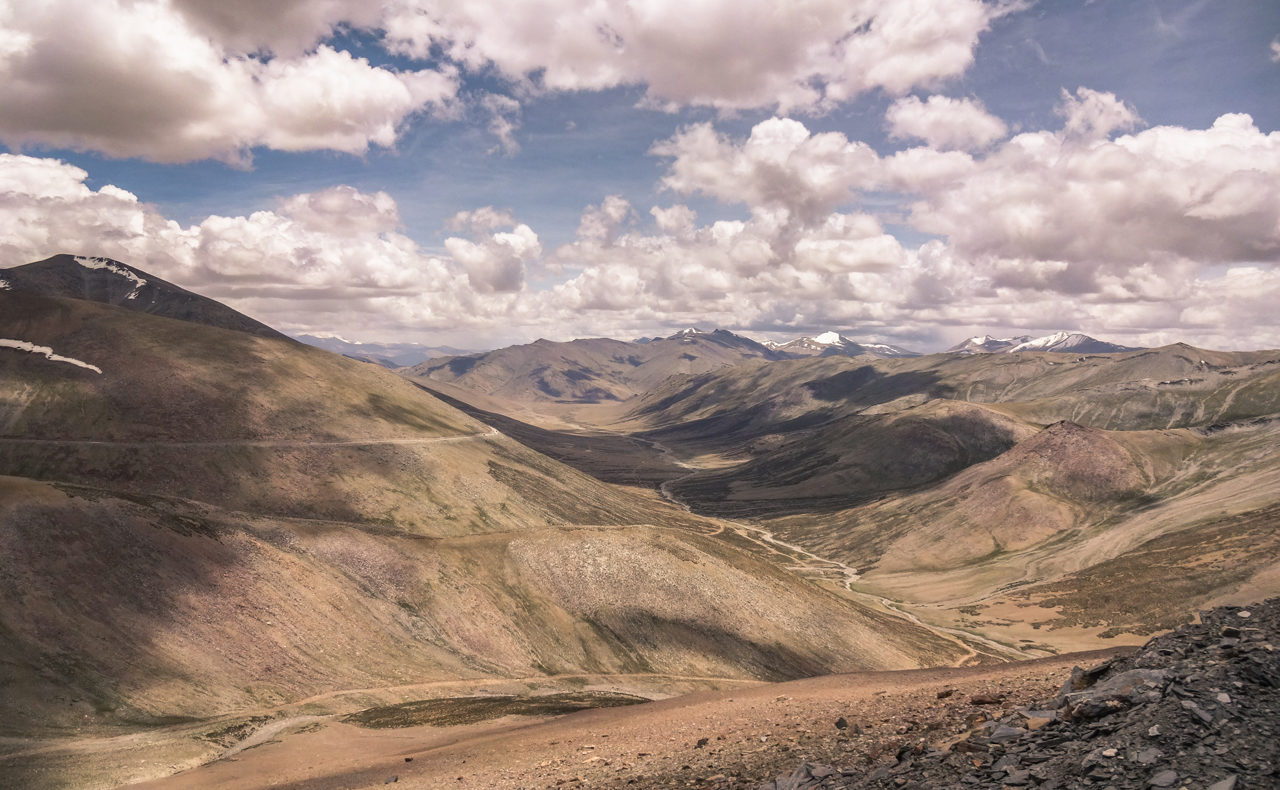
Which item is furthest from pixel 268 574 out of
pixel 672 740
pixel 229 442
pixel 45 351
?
pixel 45 351

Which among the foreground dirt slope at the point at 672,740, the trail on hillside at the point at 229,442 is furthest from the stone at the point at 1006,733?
the trail on hillside at the point at 229,442

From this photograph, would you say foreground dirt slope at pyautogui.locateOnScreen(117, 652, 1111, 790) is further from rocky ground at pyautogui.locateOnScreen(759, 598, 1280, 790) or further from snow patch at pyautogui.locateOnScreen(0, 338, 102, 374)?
snow patch at pyautogui.locateOnScreen(0, 338, 102, 374)

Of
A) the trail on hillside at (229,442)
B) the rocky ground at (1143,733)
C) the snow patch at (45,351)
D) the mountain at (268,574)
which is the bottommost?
the mountain at (268,574)

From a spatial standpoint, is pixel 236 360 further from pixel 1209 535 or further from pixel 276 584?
pixel 1209 535

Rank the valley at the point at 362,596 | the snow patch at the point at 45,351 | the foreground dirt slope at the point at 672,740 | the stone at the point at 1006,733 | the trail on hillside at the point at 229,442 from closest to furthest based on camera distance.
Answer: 1. the stone at the point at 1006,733
2. the foreground dirt slope at the point at 672,740
3. the valley at the point at 362,596
4. the trail on hillside at the point at 229,442
5. the snow patch at the point at 45,351

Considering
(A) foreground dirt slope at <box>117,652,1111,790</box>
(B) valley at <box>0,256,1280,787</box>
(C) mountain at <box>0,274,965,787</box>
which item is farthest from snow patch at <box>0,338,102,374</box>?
(A) foreground dirt slope at <box>117,652,1111,790</box>

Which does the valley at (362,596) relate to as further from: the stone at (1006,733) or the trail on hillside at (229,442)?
the stone at (1006,733)
